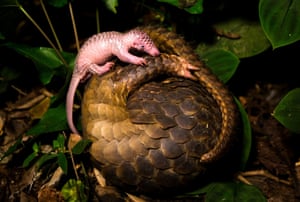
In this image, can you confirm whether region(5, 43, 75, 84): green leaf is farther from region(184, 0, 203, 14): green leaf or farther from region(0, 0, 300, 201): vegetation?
region(184, 0, 203, 14): green leaf

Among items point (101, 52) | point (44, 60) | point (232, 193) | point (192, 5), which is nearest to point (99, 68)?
point (101, 52)

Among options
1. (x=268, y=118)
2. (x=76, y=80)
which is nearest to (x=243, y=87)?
(x=268, y=118)

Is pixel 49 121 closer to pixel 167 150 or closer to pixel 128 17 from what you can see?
pixel 167 150

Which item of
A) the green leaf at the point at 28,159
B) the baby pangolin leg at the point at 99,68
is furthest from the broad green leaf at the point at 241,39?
the green leaf at the point at 28,159

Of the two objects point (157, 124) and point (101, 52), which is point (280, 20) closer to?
point (157, 124)

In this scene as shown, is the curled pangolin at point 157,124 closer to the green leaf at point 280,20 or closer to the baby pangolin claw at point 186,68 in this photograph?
the baby pangolin claw at point 186,68

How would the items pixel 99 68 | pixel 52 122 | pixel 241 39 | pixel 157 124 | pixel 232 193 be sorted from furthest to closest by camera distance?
pixel 241 39 < pixel 52 122 < pixel 99 68 < pixel 232 193 < pixel 157 124
